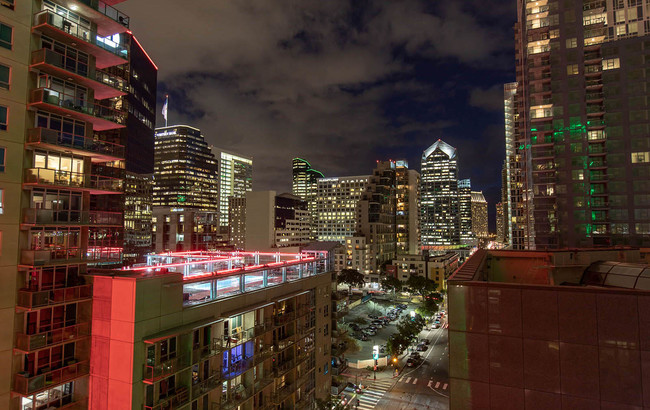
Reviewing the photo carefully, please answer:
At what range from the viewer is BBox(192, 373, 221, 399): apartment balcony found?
19.6 metres

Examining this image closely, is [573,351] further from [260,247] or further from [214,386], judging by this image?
[260,247]

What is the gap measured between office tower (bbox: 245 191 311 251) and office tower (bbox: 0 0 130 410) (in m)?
131

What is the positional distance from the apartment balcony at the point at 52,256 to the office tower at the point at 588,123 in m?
59.1

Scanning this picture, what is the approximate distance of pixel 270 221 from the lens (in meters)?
156

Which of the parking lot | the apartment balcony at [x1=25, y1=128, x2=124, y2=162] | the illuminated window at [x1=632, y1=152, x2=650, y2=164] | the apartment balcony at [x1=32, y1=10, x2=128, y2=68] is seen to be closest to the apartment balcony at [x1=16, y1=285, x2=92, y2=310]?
the apartment balcony at [x1=25, y1=128, x2=124, y2=162]

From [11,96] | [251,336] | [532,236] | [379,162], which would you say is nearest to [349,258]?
[379,162]

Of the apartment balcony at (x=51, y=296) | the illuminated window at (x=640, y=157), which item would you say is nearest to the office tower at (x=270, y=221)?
the illuminated window at (x=640, y=157)

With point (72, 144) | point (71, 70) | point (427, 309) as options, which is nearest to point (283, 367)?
point (72, 144)

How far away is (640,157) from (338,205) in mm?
136930

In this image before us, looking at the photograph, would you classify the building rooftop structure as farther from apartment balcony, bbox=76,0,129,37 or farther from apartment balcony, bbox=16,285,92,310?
apartment balcony, bbox=76,0,129,37

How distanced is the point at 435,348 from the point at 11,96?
70.3 m

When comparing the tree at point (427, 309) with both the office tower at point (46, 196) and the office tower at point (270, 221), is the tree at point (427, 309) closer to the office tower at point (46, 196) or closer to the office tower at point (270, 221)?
the office tower at point (46, 196)

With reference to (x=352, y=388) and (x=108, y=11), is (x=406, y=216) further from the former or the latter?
(x=108, y=11)

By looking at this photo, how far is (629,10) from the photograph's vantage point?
187ft
